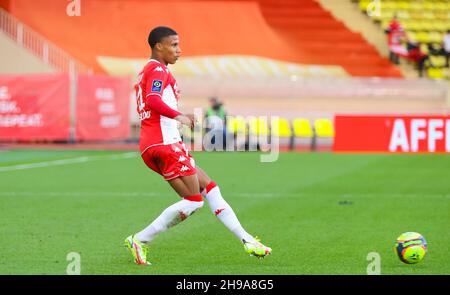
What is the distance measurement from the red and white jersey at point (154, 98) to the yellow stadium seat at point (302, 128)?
22.6 m

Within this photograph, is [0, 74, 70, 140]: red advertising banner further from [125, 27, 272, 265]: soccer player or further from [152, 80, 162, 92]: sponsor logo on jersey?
[152, 80, 162, 92]: sponsor logo on jersey

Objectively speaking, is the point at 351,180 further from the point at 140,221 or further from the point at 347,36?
the point at 347,36

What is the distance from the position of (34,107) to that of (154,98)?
71.3 feet

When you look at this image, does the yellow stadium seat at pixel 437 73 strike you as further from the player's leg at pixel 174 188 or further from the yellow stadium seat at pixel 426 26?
the player's leg at pixel 174 188

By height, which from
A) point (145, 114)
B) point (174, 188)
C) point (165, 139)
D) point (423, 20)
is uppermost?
point (423, 20)

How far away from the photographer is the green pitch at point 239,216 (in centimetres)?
941

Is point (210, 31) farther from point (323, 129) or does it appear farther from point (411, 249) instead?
point (411, 249)

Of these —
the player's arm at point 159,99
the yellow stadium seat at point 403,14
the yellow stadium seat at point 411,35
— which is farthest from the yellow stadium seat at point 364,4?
the player's arm at point 159,99

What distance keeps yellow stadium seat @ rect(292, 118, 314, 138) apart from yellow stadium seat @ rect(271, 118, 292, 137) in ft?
0.73

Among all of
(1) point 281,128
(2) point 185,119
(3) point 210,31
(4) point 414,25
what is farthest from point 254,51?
(2) point 185,119

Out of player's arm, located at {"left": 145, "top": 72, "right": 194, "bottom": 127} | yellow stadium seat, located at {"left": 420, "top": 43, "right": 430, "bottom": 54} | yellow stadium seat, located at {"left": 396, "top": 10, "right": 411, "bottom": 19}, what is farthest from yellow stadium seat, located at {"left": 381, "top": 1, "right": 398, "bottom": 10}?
player's arm, located at {"left": 145, "top": 72, "right": 194, "bottom": 127}

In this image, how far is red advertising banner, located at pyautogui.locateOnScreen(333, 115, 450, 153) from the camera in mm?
24391

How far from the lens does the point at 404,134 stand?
2483 cm

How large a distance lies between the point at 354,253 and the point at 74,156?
1697cm
